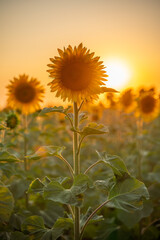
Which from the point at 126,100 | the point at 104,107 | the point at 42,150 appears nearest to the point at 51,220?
the point at 42,150

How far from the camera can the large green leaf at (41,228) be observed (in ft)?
4.25

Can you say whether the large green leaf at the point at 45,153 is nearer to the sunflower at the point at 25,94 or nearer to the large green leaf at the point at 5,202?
the large green leaf at the point at 5,202

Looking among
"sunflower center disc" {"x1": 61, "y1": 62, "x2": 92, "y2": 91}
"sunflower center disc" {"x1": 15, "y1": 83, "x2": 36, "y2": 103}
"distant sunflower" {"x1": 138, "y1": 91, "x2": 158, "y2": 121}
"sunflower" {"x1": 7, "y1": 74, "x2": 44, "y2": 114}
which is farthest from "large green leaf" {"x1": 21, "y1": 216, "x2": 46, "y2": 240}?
"distant sunflower" {"x1": 138, "y1": 91, "x2": 158, "y2": 121}

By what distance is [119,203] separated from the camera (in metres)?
1.19

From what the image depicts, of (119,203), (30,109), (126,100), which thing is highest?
(126,100)

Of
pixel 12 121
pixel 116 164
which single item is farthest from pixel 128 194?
pixel 12 121

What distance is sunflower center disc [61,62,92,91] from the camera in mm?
1546

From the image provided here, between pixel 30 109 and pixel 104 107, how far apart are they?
135 inches

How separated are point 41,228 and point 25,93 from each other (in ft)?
6.44

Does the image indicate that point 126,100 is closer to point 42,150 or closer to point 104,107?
point 104,107

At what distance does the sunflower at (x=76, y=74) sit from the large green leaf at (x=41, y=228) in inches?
29.9

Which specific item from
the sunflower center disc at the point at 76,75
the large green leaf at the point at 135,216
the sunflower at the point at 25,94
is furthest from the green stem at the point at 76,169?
the sunflower at the point at 25,94

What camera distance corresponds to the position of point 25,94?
2.99 m

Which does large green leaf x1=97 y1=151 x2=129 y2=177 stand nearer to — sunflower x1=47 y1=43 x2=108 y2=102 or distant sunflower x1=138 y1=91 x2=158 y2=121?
sunflower x1=47 y1=43 x2=108 y2=102
